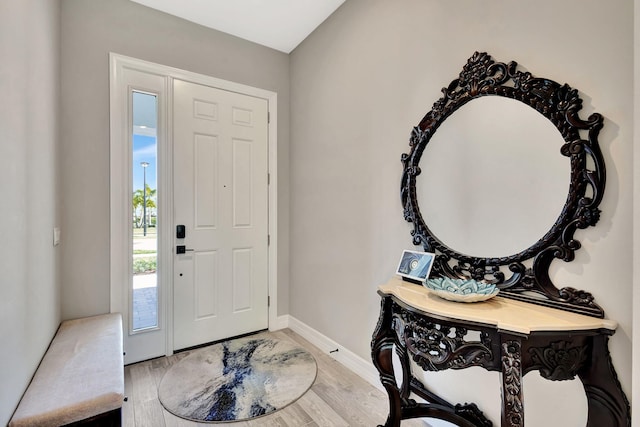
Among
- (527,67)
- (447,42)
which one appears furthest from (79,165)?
(527,67)

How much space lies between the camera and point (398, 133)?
1.95 m

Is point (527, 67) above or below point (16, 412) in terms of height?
above

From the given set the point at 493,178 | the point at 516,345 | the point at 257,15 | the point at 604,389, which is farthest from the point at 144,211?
the point at 604,389

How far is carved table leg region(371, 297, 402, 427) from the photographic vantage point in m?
1.49

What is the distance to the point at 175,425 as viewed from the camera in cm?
173

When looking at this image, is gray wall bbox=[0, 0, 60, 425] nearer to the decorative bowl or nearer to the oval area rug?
the oval area rug

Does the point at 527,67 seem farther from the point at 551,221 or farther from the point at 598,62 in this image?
Answer: the point at 551,221

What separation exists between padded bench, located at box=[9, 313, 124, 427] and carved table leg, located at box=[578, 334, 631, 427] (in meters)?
1.81

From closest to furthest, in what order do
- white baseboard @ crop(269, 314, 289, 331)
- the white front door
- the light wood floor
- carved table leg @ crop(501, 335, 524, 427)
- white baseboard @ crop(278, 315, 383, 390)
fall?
carved table leg @ crop(501, 335, 524, 427) < the light wood floor < white baseboard @ crop(278, 315, 383, 390) < the white front door < white baseboard @ crop(269, 314, 289, 331)

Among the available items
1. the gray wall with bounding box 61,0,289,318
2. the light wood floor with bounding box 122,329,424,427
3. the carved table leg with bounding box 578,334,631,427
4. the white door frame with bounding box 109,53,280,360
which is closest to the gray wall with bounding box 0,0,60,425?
the gray wall with bounding box 61,0,289,318

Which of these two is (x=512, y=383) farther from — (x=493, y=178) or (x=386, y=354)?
(x=493, y=178)

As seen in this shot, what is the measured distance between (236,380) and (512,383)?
180cm

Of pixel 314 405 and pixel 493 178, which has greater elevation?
pixel 493 178

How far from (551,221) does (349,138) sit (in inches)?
57.1
